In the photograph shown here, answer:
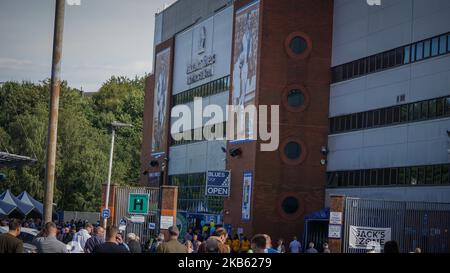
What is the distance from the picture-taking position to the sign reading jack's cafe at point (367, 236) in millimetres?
35375

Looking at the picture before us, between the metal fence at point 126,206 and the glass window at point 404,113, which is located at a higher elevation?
the glass window at point 404,113

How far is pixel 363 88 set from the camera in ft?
162

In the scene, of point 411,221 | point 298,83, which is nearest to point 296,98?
point 298,83

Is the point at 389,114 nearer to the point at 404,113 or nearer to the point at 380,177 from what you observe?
the point at 404,113

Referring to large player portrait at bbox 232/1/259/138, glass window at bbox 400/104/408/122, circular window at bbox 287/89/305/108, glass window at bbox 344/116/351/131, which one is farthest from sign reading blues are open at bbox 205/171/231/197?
glass window at bbox 400/104/408/122

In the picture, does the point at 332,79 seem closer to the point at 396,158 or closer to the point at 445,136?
the point at 396,158

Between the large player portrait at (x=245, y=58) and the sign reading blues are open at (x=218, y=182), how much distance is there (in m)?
2.87

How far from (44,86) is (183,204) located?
107 ft

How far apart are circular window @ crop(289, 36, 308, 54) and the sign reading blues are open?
8.21m

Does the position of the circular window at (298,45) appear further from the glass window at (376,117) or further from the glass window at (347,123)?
the glass window at (376,117)

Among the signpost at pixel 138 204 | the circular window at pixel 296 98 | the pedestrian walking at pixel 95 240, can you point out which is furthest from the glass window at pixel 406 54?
the pedestrian walking at pixel 95 240

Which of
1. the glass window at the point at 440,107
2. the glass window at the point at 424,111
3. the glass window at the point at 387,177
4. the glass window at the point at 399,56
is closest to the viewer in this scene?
the glass window at the point at 440,107

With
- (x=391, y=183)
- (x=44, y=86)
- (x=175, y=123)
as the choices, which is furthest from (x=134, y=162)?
(x=391, y=183)

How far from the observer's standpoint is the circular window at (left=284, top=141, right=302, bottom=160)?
171ft
